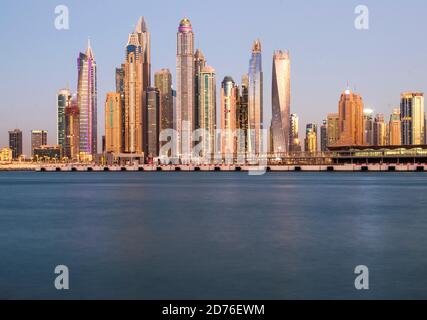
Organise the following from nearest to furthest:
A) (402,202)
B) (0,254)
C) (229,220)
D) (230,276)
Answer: (230,276), (0,254), (229,220), (402,202)

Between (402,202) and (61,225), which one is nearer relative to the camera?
(61,225)

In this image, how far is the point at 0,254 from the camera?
2680 cm

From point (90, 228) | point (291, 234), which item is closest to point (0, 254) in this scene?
point (90, 228)

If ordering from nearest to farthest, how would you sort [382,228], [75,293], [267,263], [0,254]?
[75,293] → [267,263] → [0,254] → [382,228]

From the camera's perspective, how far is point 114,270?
22.9m

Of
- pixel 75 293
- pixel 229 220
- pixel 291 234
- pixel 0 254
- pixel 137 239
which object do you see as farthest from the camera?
pixel 229 220

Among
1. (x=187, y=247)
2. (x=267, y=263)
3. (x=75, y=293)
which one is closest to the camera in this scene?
(x=75, y=293)

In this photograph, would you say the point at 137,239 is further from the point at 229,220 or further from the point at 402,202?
the point at 402,202

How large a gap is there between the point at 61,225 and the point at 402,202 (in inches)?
1441

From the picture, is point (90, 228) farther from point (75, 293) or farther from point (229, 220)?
point (75, 293)
